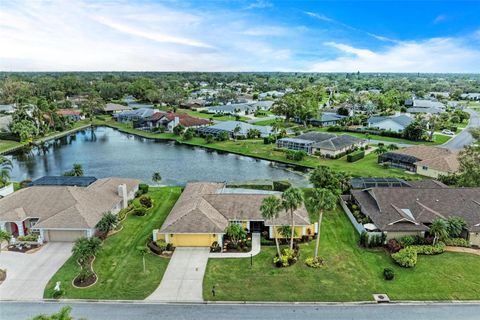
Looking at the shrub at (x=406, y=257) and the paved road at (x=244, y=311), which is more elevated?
the shrub at (x=406, y=257)

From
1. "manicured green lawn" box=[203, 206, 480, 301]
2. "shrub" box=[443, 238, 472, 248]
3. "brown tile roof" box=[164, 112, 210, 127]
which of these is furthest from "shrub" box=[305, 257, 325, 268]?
"brown tile roof" box=[164, 112, 210, 127]

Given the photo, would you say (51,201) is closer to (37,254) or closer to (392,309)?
(37,254)

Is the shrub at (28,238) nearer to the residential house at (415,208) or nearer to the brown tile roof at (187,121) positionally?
the residential house at (415,208)

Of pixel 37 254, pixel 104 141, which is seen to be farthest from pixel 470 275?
pixel 104 141

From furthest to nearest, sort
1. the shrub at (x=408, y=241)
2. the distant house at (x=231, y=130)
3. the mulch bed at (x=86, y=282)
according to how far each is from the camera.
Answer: the distant house at (x=231, y=130) → the shrub at (x=408, y=241) → the mulch bed at (x=86, y=282)

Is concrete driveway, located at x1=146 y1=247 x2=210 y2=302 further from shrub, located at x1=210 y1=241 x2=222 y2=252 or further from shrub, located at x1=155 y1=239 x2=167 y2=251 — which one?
shrub, located at x1=155 y1=239 x2=167 y2=251

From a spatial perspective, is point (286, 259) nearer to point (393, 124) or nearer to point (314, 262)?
point (314, 262)

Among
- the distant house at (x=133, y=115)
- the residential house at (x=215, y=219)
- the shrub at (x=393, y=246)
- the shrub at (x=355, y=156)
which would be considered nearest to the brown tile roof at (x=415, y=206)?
the shrub at (x=393, y=246)
